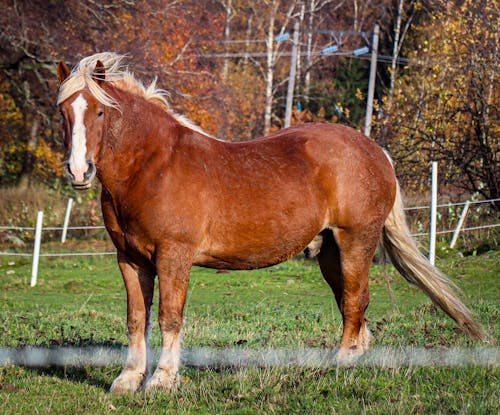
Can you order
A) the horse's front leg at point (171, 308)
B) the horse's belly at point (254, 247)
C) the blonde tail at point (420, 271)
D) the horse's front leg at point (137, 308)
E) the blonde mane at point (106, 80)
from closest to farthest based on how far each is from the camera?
the blonde mane at point (106, 80) → the horse's front leg at point (171, 308) → the horse's front leg at point (137, 308) → the horse's belly at point (254, 247) → the blonde tail at point (420, 271)

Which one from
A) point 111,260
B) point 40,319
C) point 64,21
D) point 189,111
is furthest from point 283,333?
point 189,111

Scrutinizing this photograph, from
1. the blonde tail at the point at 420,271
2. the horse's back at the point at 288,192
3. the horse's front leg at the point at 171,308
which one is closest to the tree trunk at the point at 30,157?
the blonde tail at the point at 420,271

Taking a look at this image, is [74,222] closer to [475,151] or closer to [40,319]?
[475,151]

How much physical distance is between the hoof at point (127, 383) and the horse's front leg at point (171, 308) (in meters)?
0.19

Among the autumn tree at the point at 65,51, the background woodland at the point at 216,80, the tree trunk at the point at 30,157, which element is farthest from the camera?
the tree trunk at the point at 30,157

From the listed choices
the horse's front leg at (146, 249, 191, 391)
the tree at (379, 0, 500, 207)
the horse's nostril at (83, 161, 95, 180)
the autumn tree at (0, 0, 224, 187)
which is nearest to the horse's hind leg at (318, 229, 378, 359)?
the horse's front leg at (146, 249, 191, 391)

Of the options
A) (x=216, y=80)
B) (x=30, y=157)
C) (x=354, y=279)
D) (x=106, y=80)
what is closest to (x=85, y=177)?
(x=106, y=80)

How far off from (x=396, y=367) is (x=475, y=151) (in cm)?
1372

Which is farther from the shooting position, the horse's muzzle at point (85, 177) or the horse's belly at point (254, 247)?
the horse's belly at point (254, 247)

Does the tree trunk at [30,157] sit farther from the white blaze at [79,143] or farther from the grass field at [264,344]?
the white blaze at [79,143]

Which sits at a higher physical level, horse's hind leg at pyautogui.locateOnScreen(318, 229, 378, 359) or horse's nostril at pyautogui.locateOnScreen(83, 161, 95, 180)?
horse's nostril at pyautogui.locateOnScreen(83, 161, 95, 180)

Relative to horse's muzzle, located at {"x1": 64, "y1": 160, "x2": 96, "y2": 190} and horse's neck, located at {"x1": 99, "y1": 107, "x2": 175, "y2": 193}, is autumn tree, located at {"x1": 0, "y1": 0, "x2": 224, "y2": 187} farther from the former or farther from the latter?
horse's muzzle, located at {"x1": 64, "y1": 160, "x2": 96, "y2": 190}

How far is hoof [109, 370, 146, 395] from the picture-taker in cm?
596

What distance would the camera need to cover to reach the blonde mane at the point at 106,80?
5.80 metres
